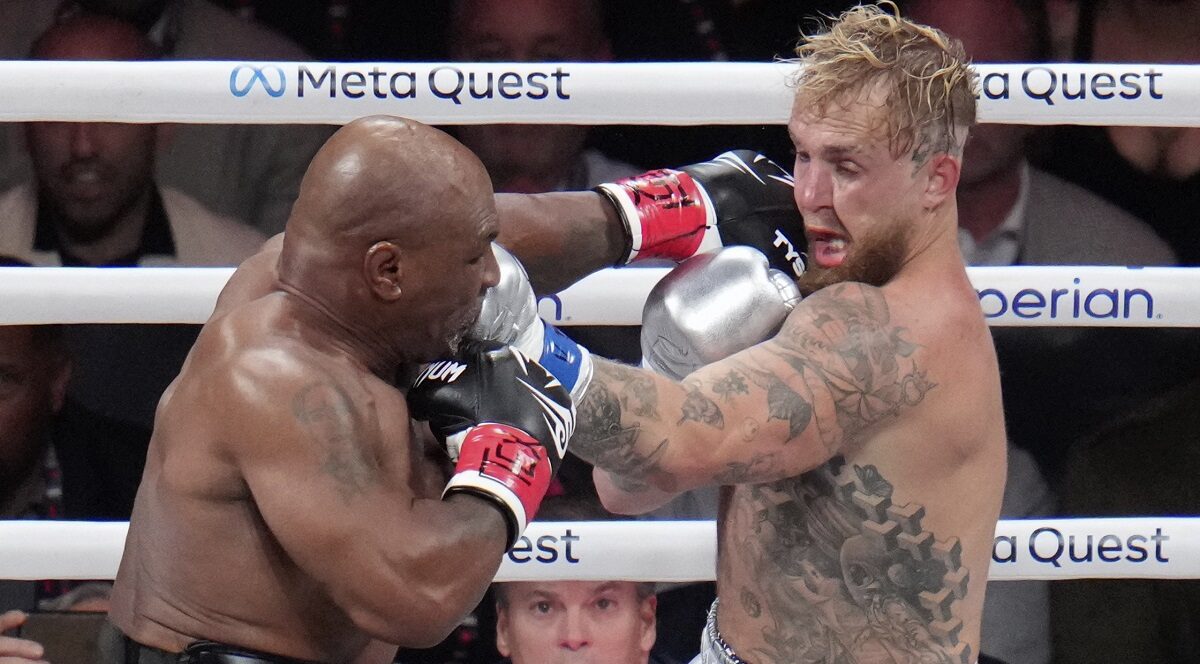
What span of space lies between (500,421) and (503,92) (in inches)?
38.7

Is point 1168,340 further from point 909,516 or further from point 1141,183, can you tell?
point 909,516

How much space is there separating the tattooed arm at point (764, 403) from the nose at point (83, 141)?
1.75 metres

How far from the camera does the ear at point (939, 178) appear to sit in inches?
85.9

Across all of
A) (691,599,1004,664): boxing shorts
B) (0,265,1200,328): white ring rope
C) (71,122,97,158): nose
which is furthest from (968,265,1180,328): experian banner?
(71,122,97,158): nose

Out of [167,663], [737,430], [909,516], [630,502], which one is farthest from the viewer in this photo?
[630,502]

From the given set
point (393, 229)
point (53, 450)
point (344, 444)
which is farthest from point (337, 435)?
point (53, 450)

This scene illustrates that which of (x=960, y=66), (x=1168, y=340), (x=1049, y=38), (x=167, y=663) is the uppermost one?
(x=1049, y=38)

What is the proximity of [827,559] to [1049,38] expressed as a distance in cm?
171

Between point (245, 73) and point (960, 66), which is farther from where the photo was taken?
point (245, 73)

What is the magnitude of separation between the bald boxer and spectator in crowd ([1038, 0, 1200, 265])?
6.51ft

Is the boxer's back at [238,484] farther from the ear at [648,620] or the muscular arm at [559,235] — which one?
the ear at [648,620]

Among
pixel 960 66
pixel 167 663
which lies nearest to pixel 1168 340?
pixel 960 66

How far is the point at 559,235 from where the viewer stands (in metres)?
2.44

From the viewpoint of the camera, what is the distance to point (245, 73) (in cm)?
268
